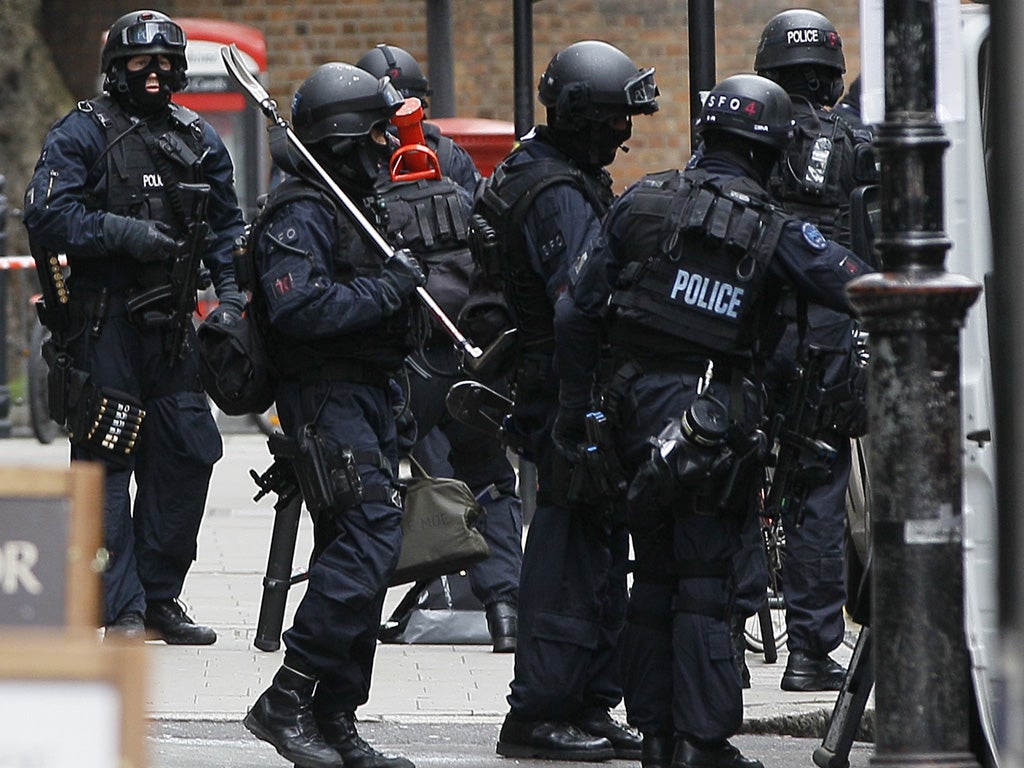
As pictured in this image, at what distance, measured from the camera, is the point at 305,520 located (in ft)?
36.3

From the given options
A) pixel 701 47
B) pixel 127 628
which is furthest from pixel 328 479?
pixel 701 47

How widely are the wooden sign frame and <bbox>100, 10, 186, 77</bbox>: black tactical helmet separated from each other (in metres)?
4.96

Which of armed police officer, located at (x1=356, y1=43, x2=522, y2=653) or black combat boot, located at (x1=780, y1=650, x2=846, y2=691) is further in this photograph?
armed police officer, located at (x1=356, y1=43, x2=522, y2=653)

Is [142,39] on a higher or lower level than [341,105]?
higher

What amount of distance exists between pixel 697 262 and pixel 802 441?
104 cm

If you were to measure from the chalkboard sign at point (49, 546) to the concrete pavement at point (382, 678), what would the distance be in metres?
2.41

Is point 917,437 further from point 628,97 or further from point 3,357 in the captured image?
point 3,357

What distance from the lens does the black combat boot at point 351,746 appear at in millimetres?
5738

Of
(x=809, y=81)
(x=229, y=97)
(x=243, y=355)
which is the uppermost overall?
(x=229, y=97)

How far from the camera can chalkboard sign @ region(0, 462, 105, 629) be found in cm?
301

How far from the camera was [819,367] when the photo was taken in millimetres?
6617

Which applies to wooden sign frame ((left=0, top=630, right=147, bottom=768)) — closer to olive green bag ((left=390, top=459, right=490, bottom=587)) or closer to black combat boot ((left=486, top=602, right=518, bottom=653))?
olive green bag ((left=390, top=459, right=490, bottom=587))

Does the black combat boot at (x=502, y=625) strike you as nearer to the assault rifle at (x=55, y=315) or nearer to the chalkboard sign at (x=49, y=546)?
the assault rifle at (x=55, y=315)

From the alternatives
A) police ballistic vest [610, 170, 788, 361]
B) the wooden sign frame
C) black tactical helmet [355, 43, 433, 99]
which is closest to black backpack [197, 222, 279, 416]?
police ballistic vest [610, 170, 788, 361]
